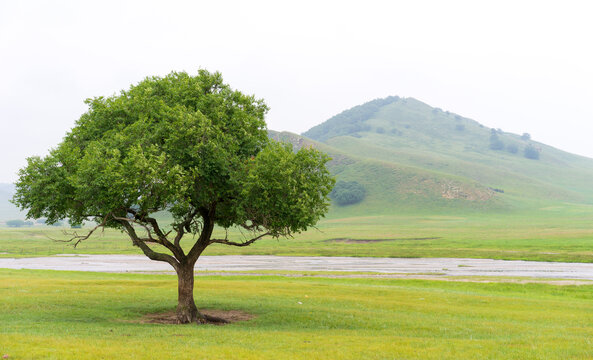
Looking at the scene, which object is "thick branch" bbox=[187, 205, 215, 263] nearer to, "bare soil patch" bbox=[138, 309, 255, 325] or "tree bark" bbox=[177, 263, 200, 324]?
"tree bark" bbox=[177, 263, 200, 324]

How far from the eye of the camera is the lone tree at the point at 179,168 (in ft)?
86.1

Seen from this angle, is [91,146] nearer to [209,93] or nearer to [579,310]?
[209,93]

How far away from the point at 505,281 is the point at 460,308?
26.2 meters

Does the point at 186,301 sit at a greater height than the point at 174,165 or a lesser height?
lesser

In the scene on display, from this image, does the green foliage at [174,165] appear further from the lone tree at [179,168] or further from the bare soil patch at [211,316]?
the bare soil patch at [211,316]

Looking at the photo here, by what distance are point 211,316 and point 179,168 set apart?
1102cm

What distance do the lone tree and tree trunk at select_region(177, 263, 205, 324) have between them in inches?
2.4

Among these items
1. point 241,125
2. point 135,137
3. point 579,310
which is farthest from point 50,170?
point 579,310

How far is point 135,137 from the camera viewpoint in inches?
1092

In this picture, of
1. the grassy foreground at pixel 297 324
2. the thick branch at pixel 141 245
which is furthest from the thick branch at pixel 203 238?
the grassy foreground at pixel 297 324

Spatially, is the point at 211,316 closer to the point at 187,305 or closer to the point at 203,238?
the point at 187,305

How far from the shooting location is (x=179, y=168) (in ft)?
86.1

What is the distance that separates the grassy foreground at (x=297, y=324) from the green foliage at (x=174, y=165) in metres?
6.19

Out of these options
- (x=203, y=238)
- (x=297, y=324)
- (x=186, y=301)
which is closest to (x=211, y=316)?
(x=186, y=301)
